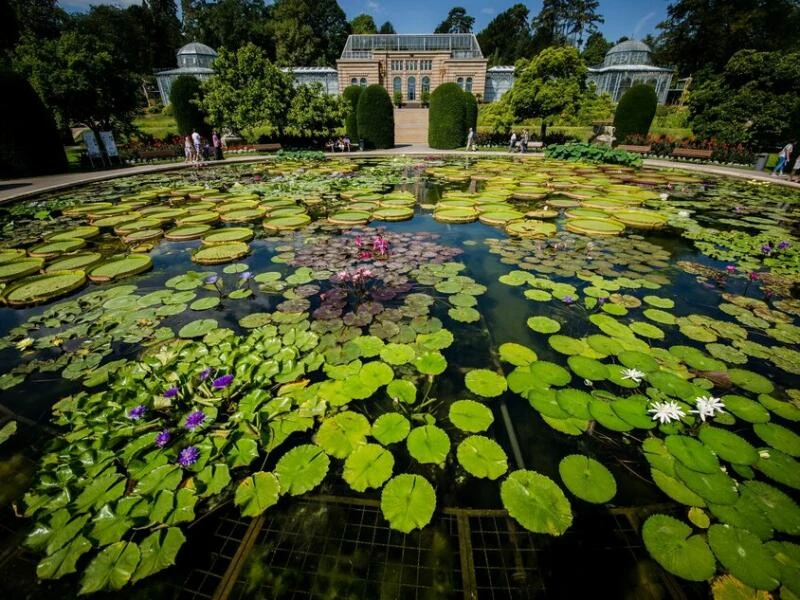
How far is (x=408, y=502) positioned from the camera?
6.16 feet

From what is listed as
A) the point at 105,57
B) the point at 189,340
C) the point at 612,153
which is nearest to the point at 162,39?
the point at 105,57

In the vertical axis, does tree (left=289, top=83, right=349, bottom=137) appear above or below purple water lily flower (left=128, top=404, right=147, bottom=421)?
above

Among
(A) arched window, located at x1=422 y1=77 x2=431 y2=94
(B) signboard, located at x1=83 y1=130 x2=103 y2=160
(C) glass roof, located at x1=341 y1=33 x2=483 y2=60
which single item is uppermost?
(C) glass roof, located at x1=341 y1=33 x2=483 y2=60

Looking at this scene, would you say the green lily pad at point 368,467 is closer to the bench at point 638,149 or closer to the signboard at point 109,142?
the signboard at point 109,142

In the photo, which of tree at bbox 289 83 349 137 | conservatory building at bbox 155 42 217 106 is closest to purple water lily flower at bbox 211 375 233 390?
tree at bbox 289 83 349 137

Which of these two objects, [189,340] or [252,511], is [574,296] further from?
[189,340]

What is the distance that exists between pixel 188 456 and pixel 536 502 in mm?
2082

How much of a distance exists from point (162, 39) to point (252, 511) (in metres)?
78.7

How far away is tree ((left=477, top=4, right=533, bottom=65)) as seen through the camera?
6715 centimetres

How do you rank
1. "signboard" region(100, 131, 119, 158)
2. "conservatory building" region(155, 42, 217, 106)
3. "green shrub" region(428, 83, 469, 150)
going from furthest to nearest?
"conservatory building" region(155, 42, 217, 106) < "green shrub" region(428, 83, 469, 150) < "signboard" region(100, 131, 119, 158)

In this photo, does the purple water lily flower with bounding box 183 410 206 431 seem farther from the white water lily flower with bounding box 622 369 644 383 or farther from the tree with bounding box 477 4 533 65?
the tree with bounding box 477 4 533 65

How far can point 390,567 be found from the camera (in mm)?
1727

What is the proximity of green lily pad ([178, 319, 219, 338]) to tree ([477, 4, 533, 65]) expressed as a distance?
79.6 meters

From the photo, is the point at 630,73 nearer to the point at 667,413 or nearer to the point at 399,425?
the point at 667,413
